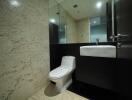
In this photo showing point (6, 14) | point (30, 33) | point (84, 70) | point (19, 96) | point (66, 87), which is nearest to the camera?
point (6, 14)

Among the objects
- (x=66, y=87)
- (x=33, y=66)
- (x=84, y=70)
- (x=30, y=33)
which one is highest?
(x=30, y=33)

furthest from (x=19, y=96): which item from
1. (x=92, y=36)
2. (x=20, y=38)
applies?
(x=92, y=36)

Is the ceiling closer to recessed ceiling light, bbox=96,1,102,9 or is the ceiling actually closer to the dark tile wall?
recessed ceiling light, bbox=96,1,102,9

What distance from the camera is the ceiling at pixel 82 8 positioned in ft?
6.35

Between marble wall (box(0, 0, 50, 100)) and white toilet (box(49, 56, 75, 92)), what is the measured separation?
35cm

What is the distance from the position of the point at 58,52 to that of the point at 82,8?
4.35 ft

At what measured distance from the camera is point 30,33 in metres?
1.58

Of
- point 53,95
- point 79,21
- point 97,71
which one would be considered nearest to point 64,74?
point 53,95

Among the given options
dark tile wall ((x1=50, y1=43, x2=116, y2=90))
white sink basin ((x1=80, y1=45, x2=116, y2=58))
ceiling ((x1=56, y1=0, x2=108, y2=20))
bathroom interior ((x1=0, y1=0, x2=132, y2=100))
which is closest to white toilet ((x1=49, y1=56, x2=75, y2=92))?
bathroom interior ((x1=0, y1=0, x2=132, y2=100))

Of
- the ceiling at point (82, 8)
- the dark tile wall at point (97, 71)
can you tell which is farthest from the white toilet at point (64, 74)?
the ceiling at point (82, 8)

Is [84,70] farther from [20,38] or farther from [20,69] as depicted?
[20,38]

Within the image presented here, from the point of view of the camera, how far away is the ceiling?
193cm

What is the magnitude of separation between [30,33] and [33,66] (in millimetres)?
634

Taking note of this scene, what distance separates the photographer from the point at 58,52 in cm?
240
